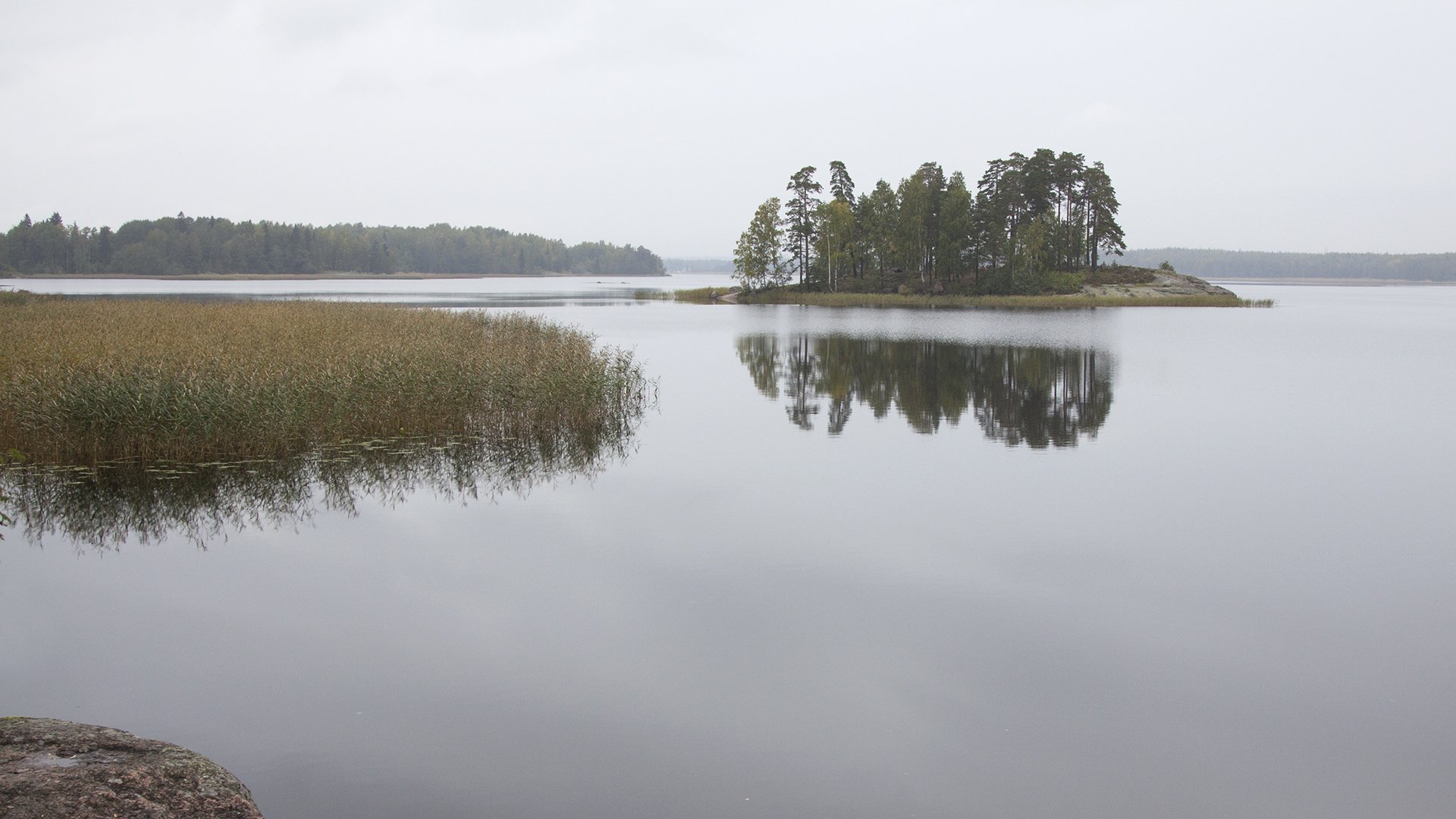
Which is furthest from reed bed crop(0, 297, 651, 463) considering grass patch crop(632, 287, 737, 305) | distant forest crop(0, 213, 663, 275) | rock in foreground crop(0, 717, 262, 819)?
distant forest crop(0, 213, 663, 275)

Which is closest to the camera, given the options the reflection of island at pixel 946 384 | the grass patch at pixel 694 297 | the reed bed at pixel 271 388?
the reed bed at pixel 271 388

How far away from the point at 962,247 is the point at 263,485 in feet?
215

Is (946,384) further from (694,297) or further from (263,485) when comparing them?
(694,297)

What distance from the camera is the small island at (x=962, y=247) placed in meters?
68.4

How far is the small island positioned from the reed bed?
49.1 m

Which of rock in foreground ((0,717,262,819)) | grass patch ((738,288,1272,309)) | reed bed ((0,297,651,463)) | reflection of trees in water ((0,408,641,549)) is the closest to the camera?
rock in foreground ((0,717,262,819))

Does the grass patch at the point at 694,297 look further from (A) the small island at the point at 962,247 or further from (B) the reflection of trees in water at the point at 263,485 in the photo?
(B) the reflection of trees in water at the point at 263,485

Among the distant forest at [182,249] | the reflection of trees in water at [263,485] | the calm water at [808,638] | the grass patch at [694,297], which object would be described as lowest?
the calm water at [808,638]

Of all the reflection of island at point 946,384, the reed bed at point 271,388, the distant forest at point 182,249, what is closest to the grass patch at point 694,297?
the reflection of island at point 946,384

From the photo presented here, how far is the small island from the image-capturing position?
6844 centimetres

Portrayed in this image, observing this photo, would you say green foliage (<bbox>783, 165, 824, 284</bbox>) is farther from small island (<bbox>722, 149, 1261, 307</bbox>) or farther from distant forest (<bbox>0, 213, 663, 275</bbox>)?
distant forest (<bbox>0, 213, 663, 275</bbox>)

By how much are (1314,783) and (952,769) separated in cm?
208

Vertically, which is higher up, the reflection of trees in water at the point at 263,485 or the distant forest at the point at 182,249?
the distant forest at the point at 182,249

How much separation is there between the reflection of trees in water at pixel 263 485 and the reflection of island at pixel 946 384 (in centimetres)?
620
